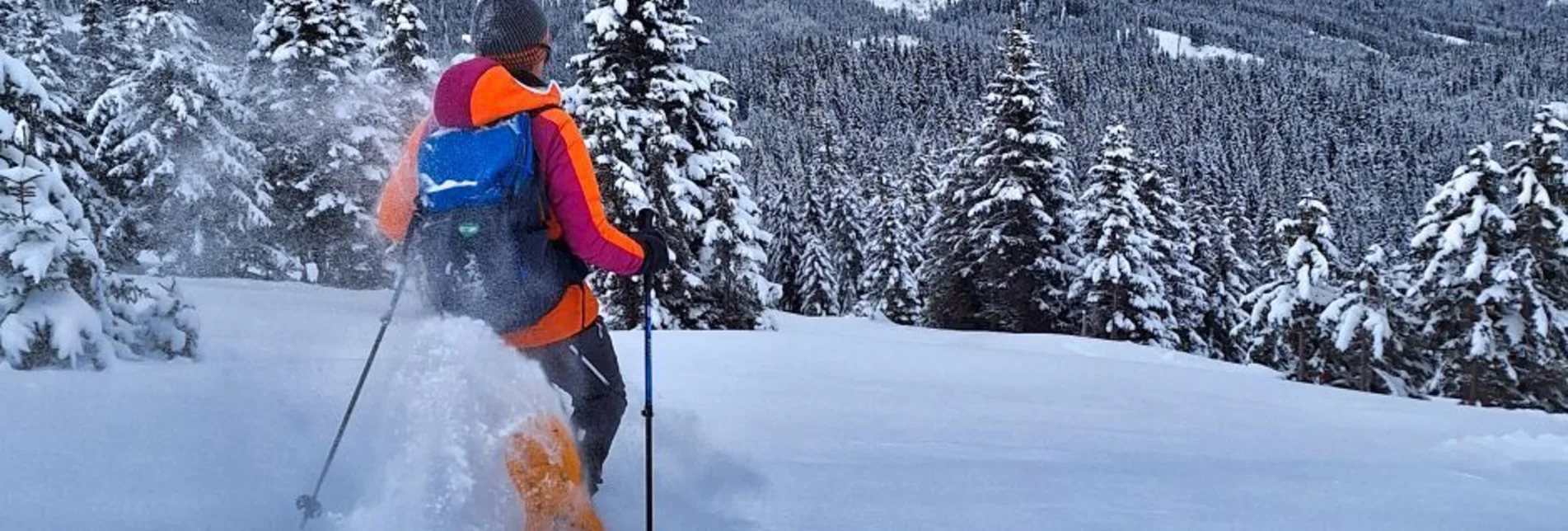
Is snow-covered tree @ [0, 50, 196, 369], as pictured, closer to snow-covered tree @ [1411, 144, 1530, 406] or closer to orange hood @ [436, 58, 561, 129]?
orange hood @ [436, 58, 561, 129]

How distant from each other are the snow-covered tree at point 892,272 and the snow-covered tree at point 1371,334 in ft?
62.5

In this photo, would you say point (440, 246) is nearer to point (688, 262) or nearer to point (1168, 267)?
point (688, 262)

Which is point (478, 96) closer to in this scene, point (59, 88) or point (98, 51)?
point (59, 88)

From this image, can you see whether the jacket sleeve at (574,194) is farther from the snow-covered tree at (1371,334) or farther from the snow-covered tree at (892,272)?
the snow-covered tree at (892,272)

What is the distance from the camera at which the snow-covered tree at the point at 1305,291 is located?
25.7 m

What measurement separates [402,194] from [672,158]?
53.1 ft

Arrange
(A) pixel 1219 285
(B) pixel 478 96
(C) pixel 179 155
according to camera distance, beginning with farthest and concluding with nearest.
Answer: (A) pixel 1219 285, (C) pixel 179 155, (B) pixel 478 96

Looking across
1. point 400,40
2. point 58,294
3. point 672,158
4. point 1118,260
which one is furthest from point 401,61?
point 1118,260

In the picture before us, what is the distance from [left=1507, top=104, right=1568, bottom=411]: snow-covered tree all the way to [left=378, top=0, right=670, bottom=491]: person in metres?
23.8

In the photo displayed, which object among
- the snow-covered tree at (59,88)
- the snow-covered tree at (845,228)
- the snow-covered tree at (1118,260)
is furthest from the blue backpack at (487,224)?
the snow-covered tree at (845,228)

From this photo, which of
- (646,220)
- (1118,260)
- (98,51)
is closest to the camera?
(646,220)

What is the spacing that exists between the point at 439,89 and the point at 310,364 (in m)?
3.75

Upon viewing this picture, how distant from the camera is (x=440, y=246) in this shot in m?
3.36

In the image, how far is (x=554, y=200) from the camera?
3.40 meters
